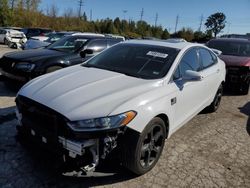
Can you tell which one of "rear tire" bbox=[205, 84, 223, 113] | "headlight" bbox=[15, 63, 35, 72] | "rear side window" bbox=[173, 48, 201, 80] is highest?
"rear side window" bbox=[173, 48, 201, 80]

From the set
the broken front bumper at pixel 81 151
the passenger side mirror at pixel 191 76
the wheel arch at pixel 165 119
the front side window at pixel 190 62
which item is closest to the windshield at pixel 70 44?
the front side window at pixel 190 62

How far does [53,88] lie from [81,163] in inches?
39.9

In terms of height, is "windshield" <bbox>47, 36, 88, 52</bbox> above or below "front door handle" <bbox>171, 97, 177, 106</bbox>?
above

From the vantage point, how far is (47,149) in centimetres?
280

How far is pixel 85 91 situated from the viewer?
3053 mm

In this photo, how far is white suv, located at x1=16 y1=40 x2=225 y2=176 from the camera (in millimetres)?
2645

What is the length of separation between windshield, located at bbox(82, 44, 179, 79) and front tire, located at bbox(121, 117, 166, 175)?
0.74m

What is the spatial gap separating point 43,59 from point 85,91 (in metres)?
3.38

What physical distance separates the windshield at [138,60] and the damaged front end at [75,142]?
4.04ft

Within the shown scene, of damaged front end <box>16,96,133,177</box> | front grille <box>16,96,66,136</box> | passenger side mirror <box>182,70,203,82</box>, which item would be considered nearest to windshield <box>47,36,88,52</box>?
passenger side mirror <box>182,70,203,82</box>

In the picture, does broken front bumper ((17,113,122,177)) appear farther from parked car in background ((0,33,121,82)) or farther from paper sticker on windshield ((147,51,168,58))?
parked car in background ((0,33,121,82))

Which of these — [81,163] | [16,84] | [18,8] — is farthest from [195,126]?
[18,8]

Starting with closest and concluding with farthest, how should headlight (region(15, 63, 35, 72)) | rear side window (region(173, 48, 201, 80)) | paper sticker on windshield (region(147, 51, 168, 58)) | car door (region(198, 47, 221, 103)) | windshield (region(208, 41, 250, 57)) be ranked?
rear side window (region(173, 48, 201, 80)) → paper sticker on windshield (region(147, 51, 168, 58)) → car door (region(198, 47, 221, 103)) → headlight (region(15, 63, 35, 72)) → windshield (region(208, 41, 250, 57))

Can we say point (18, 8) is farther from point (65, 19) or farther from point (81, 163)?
point (81, 163)
